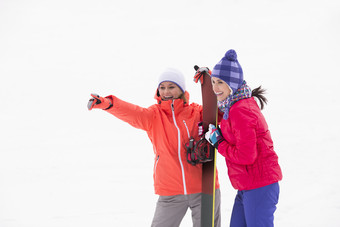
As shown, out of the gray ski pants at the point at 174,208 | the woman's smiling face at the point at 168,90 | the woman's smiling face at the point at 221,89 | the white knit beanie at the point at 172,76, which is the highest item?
the white knit beanie at the point at 172,76

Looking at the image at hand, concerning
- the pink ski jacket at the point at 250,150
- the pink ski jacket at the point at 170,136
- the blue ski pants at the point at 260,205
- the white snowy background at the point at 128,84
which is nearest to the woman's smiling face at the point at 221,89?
the pink ski jacket at the point at 250,150

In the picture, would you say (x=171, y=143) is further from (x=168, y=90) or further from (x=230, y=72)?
(x=230, y=72)

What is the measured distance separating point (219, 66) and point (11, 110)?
7.60m

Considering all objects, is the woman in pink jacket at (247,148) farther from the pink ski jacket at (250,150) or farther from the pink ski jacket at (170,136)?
the pink ski jacket at (170,136)

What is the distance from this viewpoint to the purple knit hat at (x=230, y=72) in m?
1.77

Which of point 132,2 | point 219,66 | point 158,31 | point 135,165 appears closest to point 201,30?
point 158,31

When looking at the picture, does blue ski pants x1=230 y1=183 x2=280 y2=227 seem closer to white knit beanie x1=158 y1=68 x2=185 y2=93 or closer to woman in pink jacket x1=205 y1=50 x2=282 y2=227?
woman in pink jacket x1=205 y1=50 x2=282 y2=227

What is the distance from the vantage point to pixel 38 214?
365 centimetres

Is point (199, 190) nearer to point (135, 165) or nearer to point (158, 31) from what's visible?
point (135, 165)

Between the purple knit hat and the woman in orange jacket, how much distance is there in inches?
14.2

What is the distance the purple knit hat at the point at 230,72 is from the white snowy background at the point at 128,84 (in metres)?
2.30

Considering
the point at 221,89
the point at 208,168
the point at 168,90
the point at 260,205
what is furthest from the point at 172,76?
the point at 260,205

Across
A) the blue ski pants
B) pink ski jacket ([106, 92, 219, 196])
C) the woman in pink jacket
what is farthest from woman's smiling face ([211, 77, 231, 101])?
the blue ski pants

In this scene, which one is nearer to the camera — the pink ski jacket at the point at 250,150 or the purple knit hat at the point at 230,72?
the pink ski jacket at the point at 250,150
